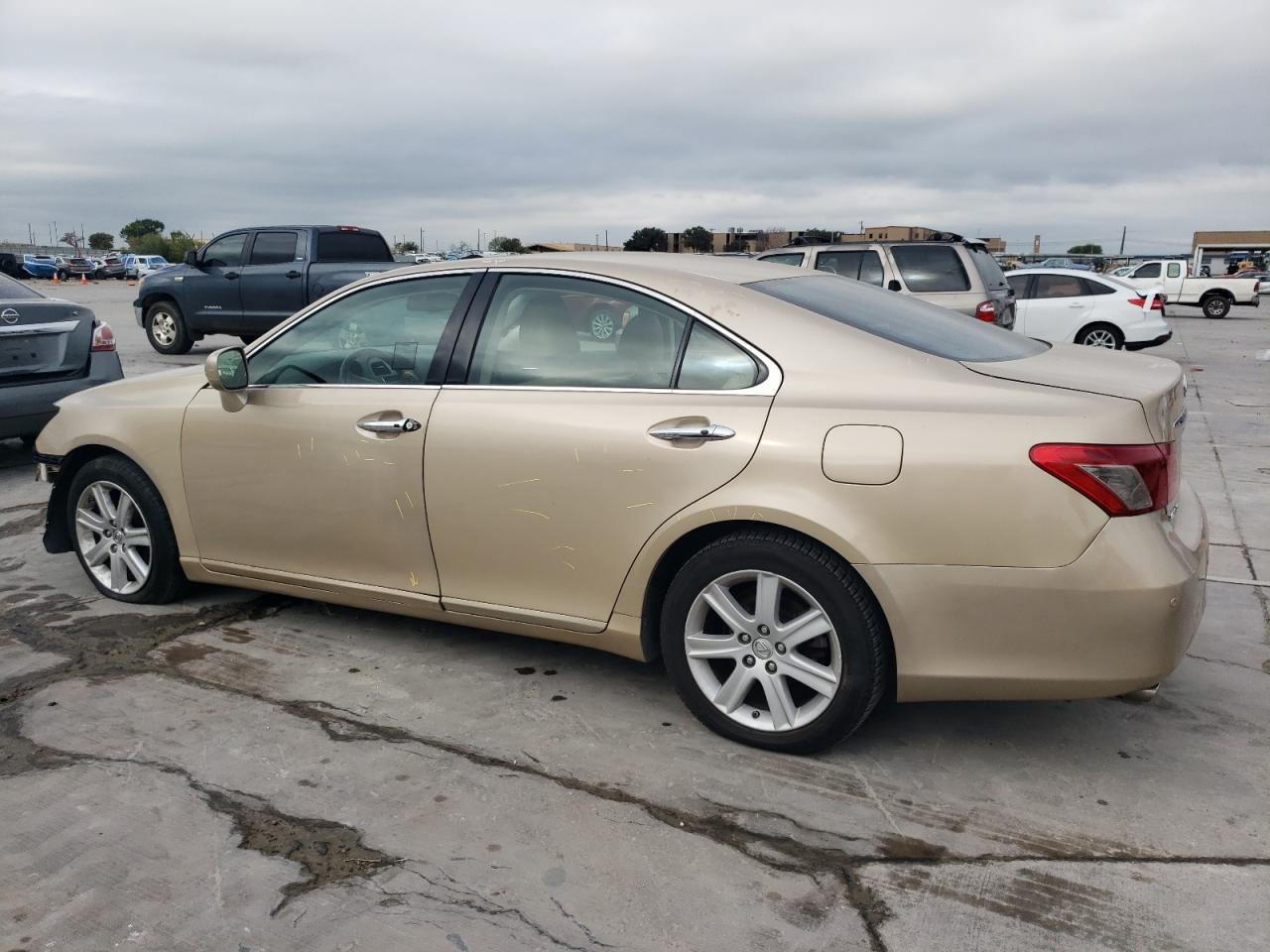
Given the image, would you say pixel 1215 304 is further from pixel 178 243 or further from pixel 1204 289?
pixel 178 243

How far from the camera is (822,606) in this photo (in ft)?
10.3

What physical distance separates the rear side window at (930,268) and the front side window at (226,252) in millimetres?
9059

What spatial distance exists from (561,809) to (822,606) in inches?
37.8

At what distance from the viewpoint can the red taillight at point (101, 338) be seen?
26.0 ft

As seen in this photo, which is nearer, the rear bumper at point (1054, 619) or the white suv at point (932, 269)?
the rear bumper at point (1054, 619)

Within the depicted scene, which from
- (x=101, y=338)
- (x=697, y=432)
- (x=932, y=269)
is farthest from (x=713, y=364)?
(x=932, y=269)

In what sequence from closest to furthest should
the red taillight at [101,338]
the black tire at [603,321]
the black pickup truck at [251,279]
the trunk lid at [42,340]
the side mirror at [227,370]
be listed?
the black tire at [603,321]
the side mirror at [227,370]
the trunk lid at [42,340]
the red taillight at [101,338]
the black pickup truck at [251,279]

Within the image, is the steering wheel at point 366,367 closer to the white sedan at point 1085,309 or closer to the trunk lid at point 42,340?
the trunk lid at point 42,340

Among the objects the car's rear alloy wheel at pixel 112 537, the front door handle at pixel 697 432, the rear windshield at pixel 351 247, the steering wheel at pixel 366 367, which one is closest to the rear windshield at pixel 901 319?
the front door handle at pixel 697 432

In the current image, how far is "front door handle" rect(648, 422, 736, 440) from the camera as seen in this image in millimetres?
3267

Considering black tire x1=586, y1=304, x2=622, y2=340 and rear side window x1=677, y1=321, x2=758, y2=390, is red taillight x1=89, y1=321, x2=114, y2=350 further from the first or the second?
rear side window x1=677, y1=321, x2=758, y2=390

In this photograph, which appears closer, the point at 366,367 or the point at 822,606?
the point at 822,606

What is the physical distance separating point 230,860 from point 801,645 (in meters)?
1.73

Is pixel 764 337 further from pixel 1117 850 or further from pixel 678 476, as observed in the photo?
pixel 1117 850
